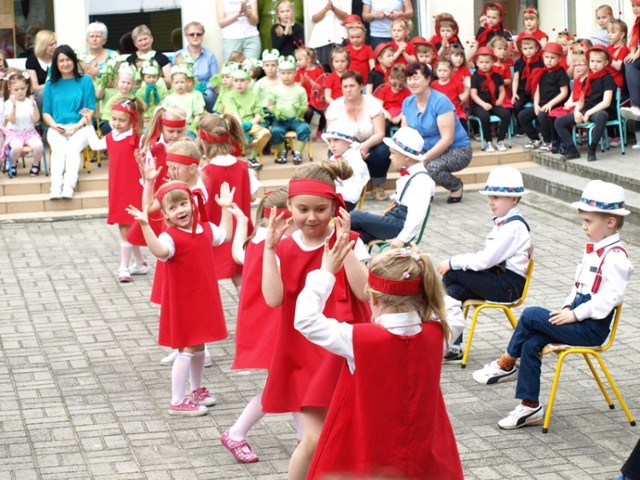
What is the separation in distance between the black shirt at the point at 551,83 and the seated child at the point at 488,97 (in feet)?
1.67

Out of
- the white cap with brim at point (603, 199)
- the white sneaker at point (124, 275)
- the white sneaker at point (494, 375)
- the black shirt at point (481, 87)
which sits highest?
the black shirt at point (481, 87)

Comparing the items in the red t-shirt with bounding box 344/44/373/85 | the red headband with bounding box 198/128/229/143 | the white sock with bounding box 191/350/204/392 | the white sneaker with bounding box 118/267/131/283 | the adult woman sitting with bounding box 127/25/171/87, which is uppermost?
the adult woman sitting with bounding box 127/25/171/87

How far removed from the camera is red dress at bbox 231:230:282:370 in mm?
6422

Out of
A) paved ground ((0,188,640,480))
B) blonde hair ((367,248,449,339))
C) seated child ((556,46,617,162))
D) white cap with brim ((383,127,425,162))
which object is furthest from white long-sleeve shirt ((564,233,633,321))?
seated child ((556,46,617,162))

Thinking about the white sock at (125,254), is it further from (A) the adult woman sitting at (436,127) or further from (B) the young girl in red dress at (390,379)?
(B) the young girl in red dress at (390,379)

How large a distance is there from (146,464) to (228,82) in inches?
358

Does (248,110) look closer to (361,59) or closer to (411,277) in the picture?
(361,59)

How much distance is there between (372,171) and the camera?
1411cm

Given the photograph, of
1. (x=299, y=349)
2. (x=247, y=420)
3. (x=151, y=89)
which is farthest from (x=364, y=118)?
(x=299, y=349)

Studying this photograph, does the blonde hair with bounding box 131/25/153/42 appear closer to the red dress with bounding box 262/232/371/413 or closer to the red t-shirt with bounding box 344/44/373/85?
the red t-shirt with bounding box 344/44/373/85

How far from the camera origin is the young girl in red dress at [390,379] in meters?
4.87

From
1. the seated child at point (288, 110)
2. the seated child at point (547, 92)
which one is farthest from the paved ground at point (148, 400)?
the seated child at point (288, 110)

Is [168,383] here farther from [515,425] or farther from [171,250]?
[515,425]

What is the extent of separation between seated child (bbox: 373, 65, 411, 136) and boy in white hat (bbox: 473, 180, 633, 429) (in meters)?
8.10
